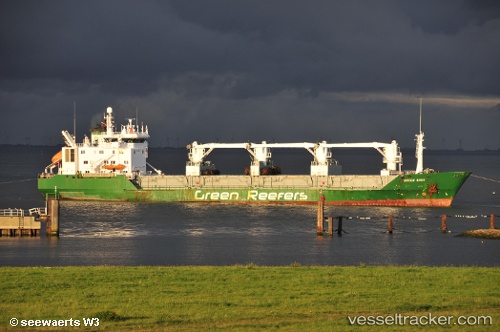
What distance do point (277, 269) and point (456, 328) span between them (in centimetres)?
1034

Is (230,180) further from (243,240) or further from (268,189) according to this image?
(243,240)

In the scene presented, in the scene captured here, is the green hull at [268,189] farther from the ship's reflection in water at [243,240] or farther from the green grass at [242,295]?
the green grass at [242,295]

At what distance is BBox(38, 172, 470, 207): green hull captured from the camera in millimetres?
72188

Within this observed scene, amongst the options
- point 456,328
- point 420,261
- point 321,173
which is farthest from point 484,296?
point 321,173

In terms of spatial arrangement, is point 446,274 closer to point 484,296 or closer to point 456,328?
point 484,296

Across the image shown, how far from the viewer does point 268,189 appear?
3029 inches

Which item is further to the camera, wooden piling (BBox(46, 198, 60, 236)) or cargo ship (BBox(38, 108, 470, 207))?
cargo ship (BBox(38, 108, 470, 207))

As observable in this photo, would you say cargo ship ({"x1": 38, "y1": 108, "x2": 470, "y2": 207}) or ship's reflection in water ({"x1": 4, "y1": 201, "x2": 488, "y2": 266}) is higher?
cargo ship ({"x1": 38, "y1": 108, "x2": 470, "y2": 207})

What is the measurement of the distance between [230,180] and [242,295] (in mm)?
55884

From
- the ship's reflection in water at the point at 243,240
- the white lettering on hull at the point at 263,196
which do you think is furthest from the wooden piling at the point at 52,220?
the white lettering on hull at the point at 263,196

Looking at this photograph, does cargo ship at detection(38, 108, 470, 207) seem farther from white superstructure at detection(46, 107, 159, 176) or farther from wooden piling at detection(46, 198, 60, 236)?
wooden piling at detection(46, 198, 60, 236)

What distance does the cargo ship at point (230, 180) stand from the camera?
2849 inches

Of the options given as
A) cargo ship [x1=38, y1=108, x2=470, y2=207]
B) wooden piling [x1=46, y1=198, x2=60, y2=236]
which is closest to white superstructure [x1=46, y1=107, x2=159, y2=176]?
cargo ship [x1=38, y1=108, x2=470, y2=207]

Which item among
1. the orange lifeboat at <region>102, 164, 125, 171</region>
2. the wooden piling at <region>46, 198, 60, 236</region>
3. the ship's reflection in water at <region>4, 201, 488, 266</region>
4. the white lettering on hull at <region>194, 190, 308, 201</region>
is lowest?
the ship's reflection in water at <region>4, 201, 488, 266</region>
